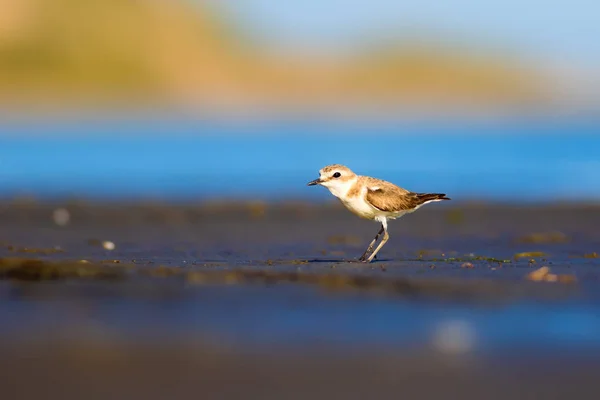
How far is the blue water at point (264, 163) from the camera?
2275 cm

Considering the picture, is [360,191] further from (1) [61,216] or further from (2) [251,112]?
(2) [251,112]

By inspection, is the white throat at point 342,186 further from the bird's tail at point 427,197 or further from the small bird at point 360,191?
the bird's tail at point 427,197

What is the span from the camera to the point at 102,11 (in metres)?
120

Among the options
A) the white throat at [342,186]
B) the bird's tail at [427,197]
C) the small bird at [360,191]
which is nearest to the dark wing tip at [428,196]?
the bird's tail at [427,197]

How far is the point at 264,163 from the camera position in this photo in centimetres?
3297

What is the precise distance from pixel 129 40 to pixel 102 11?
9666 millimetres

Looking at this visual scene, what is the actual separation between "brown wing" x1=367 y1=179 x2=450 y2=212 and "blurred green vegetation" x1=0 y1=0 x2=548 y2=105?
249ft

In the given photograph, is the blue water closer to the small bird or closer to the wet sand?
the wet sand

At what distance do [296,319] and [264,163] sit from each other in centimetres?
2513

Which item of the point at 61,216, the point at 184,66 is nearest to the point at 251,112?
the point at 184,66

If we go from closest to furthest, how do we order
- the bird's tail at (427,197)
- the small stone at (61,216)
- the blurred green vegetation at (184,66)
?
the bird's tail at (427,197) < the small stone at (61,216) < the blurred green vegetation at (184,66)

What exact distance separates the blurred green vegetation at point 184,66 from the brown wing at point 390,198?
75800 millimetres

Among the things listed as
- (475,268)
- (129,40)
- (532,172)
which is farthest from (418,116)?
(475,268)

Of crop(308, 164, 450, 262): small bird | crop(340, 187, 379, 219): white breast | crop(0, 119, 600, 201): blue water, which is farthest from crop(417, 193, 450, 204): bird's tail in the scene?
crop(0, 119, 600, 201): blue water
